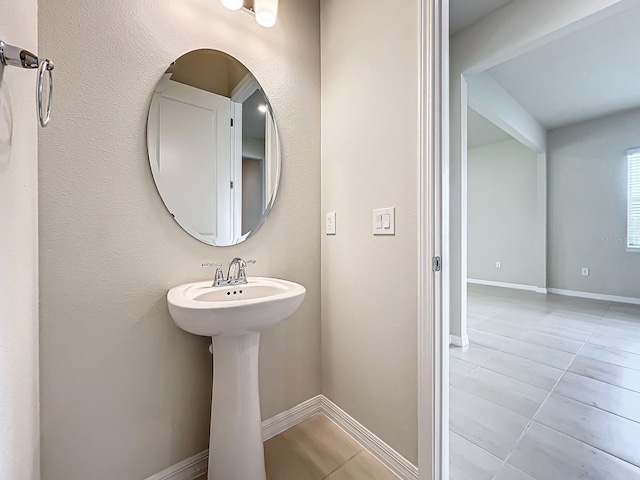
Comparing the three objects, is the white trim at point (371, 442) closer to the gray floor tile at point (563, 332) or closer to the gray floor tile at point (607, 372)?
the gray floor tile at point (607, 372)

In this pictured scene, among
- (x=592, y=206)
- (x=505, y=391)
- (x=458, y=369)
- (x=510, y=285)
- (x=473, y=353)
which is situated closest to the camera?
(x=505, y=391)

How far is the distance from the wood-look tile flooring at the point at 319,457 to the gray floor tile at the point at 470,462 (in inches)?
11.3

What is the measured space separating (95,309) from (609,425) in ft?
8.15

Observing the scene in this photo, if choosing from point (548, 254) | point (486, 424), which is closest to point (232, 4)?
point (486, 424)

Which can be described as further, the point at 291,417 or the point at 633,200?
the point at 633,200

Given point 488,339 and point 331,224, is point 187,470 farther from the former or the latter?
point 488,339

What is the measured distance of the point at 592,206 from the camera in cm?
405

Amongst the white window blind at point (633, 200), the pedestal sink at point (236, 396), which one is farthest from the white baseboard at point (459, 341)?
the white window blind at point (633, 200)

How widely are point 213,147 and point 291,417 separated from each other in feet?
4.75

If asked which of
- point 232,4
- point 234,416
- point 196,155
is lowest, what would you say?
point 234,416

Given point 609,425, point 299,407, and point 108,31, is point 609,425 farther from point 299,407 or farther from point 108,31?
point 108,31

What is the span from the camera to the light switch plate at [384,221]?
1.16m

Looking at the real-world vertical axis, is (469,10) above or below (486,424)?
above

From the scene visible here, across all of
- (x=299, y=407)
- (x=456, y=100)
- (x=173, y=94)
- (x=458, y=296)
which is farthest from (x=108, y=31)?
(x=458, y=296)
